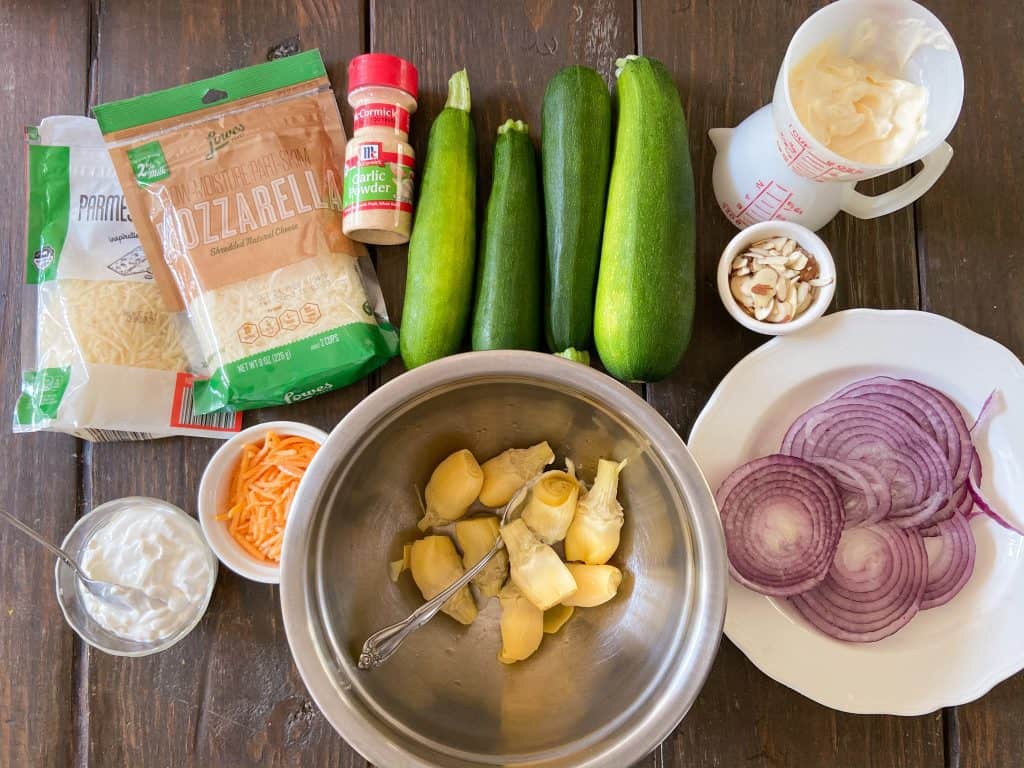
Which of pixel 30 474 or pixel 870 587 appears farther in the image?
pixel 30 474

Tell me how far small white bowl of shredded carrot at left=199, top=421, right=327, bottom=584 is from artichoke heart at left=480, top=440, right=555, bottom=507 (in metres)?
0.25

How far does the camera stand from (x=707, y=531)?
713 millimetres

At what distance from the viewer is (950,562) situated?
93 cm

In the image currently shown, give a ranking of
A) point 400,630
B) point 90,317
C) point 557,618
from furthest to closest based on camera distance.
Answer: point 90,317, point 557,618, point 400,630

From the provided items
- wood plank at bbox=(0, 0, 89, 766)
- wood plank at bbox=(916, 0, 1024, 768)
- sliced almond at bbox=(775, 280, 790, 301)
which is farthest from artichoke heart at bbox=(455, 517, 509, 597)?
wood plank at bbox=(916, 0, 1024, 768)

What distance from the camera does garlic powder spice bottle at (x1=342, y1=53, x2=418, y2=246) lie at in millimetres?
970

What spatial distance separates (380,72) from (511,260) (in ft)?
1.06

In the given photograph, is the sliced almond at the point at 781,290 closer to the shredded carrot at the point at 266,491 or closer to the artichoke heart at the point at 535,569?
the artichoke heart at the point at 535,569

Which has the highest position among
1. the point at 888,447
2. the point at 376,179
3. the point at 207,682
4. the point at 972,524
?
the point at 376,179

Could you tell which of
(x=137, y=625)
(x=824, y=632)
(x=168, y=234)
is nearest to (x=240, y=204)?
(x=168, y=234)

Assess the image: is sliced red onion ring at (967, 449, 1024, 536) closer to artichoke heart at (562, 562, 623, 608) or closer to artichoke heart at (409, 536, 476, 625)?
artichoke heart at (562, 562, 623, 608)

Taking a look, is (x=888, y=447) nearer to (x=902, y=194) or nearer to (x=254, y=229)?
(x=902, y=194)

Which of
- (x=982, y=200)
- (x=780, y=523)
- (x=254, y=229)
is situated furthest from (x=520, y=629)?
(x=982, y=200)

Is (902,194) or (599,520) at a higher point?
(902,194)
